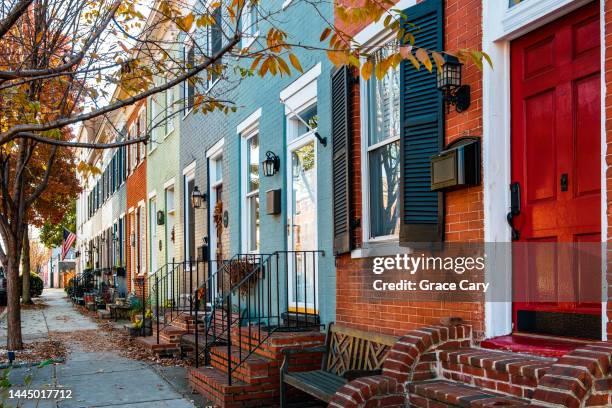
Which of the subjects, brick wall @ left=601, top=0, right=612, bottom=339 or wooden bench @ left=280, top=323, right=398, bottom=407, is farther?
wooden bench @ left=280, top=323, right=398, bottom=407

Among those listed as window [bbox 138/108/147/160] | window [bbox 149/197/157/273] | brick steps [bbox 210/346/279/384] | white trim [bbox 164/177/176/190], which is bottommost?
brick steps [bbox 210/346/279/384]

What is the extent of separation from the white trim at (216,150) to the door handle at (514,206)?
7481 millimetres

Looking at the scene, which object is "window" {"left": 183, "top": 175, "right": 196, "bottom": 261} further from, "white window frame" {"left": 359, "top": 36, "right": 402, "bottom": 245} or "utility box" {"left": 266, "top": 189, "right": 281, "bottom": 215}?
"white window frame" {"left": 359, "top": 36, "right": 402, "bottom": 245}

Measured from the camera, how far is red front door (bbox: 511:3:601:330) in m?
4.30

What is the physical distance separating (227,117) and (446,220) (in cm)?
678

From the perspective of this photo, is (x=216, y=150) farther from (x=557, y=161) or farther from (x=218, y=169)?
(x=557, y=161)

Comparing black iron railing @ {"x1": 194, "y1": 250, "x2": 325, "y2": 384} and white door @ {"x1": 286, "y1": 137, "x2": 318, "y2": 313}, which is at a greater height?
white door @ {"x1": 286, "y1": 137, "x2": 318, "y2": 313}

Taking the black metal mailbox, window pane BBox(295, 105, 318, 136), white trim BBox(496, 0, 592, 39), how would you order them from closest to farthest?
white trim BBox(496, 0, 592, 39), the black metal mailbox, window pane BBox(295, 105, 318, 136)

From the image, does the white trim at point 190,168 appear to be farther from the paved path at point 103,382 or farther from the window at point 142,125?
the window at point 142,125

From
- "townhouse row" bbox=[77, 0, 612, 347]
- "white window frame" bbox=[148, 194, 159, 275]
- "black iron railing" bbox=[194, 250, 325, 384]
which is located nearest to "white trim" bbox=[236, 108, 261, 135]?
"townhouse row" bbox=[77, 0, 612, 347]

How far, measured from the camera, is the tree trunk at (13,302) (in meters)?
10.4

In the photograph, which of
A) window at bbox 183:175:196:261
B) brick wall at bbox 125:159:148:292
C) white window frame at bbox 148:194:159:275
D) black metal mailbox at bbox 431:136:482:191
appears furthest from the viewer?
brick wall at bbox 125:159:148:292

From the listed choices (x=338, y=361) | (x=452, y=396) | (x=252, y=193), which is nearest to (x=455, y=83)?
(x=452, y=396)

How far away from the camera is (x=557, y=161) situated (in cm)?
455
